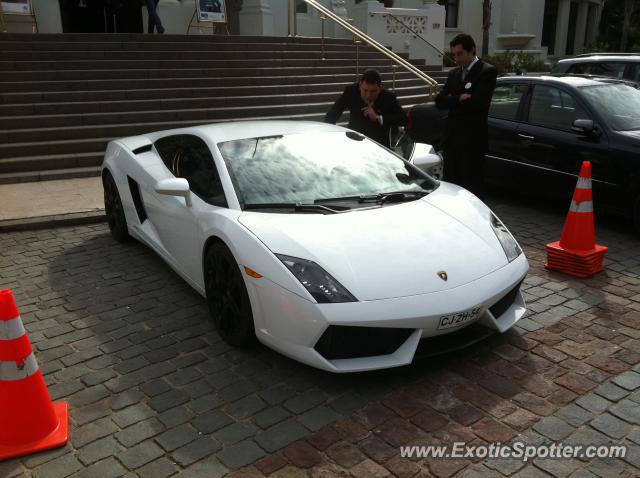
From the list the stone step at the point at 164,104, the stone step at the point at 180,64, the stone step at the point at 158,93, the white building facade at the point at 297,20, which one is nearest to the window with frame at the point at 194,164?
the stone step at the point at 164,104

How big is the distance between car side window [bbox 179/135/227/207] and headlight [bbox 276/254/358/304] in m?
0.85

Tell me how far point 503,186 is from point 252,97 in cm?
610

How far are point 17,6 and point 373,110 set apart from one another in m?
11.6

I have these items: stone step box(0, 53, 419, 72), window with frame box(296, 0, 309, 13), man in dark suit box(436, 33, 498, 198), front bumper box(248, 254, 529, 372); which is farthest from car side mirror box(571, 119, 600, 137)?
window with frame box(296, 0, 309, 13)

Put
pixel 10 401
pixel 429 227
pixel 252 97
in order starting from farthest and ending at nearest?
pixel 252 97, pixel 429 227, pixel 10 401

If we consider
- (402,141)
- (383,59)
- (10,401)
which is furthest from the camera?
(383,59)

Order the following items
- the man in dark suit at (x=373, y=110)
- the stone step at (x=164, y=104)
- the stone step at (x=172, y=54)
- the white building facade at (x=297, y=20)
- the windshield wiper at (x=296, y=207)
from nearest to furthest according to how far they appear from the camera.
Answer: the windshield wiper at (x=296, y=207) < the man in dark suit at (x=373, y=110) < the stone step at (x=164, y=104) < the stone step at (x=172, y=54) < the white building facade at (x=297, y=20)

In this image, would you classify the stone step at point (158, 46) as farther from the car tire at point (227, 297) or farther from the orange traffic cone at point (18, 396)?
the orange traffic cone at point (18, 396)

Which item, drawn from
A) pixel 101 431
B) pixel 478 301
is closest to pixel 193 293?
pixel 101 431

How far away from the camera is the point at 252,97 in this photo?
39.1ft

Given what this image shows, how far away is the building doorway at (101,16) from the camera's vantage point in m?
18.0

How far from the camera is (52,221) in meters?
6.65

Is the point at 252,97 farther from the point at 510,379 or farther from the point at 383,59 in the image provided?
the point at 510,379

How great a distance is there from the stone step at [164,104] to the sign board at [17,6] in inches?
205
